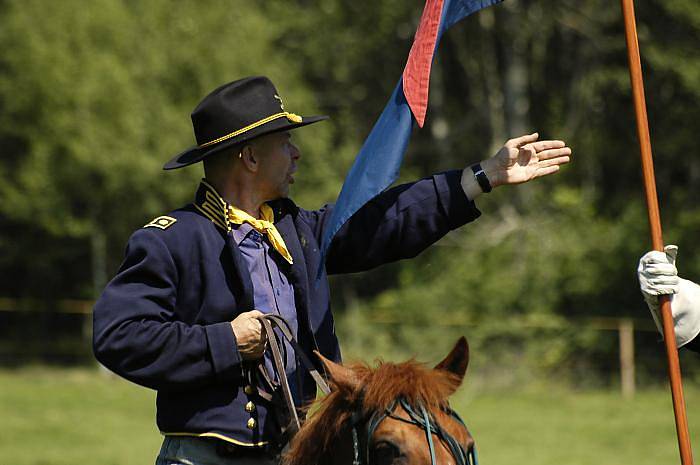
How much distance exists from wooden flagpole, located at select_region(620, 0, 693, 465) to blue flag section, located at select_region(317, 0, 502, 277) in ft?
2.01

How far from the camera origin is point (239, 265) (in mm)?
3820

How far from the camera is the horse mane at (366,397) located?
10.7 ft

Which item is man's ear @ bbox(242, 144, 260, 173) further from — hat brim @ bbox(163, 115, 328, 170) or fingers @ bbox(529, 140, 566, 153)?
fingers @ bbox(529, 140, 566, 153)

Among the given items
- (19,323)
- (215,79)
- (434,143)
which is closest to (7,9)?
(215,79)

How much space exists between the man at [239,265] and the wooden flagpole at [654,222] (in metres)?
0.32

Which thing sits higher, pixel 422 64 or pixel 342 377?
pixel 422 64

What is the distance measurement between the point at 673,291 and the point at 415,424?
1178 millimetres

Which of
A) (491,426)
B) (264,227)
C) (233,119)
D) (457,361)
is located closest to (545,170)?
(457,361)

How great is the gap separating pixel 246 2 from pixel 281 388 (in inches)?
841

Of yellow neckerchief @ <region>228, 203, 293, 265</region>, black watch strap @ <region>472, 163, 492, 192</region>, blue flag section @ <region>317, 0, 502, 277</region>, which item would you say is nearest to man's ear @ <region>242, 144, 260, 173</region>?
yellow neckerchief @ <region>228, 203, 293, 265</region>

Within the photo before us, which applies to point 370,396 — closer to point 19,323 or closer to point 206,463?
point 206,463

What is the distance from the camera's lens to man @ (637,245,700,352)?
3799 millimetres

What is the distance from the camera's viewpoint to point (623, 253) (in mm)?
19406

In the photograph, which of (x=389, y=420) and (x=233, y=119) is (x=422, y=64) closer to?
(x=233, y=119)
